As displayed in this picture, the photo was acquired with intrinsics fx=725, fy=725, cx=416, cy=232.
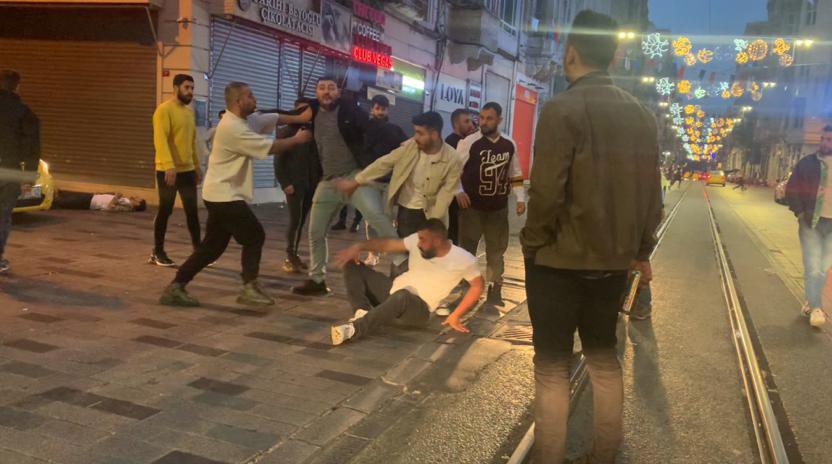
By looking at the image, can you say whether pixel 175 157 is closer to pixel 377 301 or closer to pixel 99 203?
pixel 377 301

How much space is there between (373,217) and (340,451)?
311 cm

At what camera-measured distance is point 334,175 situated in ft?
21.6

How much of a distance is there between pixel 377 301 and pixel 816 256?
167 inches

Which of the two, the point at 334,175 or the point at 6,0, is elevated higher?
the point at 6,0

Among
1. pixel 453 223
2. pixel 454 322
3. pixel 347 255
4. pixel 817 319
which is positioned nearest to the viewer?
pixel 347 255

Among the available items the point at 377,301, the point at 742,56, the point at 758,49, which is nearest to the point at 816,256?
the point at 377,301

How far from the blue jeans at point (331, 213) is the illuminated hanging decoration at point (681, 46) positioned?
13.2 metres

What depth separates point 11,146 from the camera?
261 inches

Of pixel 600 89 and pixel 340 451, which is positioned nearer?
pixel 600 89

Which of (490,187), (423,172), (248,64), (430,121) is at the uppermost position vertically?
(248,64)

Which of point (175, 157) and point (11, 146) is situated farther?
point (175, 157)

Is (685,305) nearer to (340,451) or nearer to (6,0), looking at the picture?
(340,451)

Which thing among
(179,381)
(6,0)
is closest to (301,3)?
(6,0)

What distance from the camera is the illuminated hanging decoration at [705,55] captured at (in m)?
17.6
